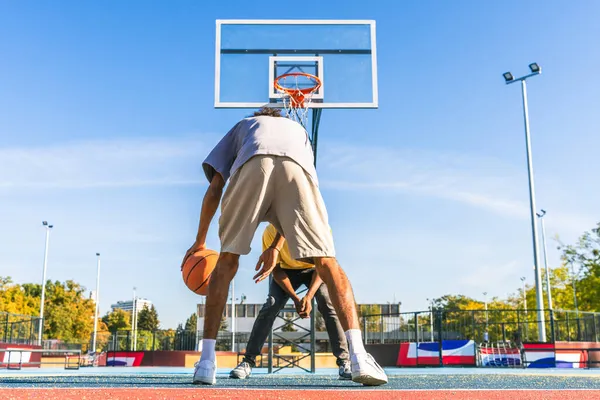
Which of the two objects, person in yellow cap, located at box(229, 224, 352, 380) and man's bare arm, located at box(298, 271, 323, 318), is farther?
man's bare arm, located at box(298, 271, 323, 318)

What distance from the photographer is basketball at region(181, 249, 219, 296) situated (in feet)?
12.4

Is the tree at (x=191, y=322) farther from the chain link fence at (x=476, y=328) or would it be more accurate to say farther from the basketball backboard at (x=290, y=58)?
the basketball backboard at (x=290, y=58)

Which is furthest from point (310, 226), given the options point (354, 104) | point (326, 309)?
point (354, 104)

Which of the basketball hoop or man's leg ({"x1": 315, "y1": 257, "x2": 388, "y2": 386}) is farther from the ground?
the basketball hoop

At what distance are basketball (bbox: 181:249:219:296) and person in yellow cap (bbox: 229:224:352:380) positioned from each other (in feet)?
3.94

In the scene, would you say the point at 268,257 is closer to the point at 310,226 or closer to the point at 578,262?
the point at 310,226

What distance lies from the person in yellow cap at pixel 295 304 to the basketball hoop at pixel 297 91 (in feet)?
14.3

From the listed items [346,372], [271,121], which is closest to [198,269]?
[271,121]

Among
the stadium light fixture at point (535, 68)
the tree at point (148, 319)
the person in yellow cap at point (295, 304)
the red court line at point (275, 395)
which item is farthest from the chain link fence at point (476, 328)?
the tree at point (148, 319)

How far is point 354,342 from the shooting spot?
114 inches

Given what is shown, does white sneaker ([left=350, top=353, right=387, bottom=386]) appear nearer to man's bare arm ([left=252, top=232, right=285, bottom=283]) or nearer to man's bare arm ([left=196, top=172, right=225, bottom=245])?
man's bare arm ([left=196, top=172, right=225, bottom=245])

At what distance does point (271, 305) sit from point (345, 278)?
256 cm

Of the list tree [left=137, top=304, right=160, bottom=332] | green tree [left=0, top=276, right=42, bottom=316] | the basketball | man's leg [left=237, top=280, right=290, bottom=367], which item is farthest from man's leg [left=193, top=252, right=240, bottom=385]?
tree [left=137, top=304, right=160, bottom=332]

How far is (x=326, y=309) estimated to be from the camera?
5285 millimetres
